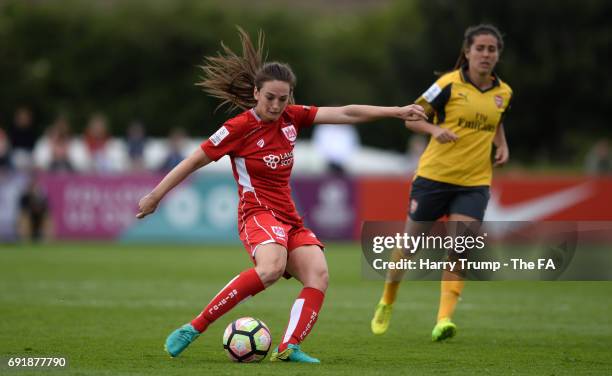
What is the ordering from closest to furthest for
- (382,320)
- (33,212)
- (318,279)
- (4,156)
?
1. (318,279)
2. (382,320)
3. (33,212)
4. (4,156)

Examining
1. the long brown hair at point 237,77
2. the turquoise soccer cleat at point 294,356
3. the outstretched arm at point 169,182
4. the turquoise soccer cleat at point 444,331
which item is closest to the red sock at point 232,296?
the turquoise soccer cleat at point 294,356

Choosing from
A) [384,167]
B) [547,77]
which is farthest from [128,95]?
[384,167]

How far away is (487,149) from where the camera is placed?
950 cm

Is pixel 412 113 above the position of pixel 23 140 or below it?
above

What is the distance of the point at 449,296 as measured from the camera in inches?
363

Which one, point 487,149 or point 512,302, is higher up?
point 487,149

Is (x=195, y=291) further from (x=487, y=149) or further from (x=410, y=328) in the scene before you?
(x=487, y=149)

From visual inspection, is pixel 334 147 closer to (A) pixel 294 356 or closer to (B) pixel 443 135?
(B) pixel 443 135

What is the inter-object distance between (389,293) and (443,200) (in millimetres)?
916

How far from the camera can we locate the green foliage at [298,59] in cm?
Answer: 4412

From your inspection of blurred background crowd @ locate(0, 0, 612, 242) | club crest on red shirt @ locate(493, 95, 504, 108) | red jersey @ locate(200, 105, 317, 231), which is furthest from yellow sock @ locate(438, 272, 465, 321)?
blurred background crowd @ locate(0, 0, 612, 242)

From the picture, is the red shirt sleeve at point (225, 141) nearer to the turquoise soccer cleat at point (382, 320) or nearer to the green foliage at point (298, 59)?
the turquoise soccer cleat at point (382, 320)

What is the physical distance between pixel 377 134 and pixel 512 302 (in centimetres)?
4496

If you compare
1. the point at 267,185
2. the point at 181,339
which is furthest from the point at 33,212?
the point at 181,339
